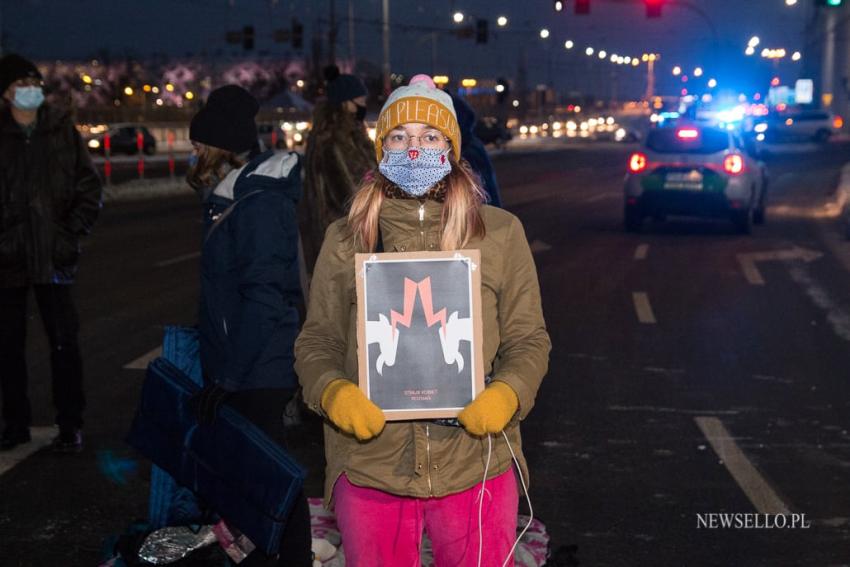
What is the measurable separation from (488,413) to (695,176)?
56.2ft

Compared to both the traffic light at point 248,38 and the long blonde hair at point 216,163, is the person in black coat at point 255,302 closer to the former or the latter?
the long blonde hair at point 216,163

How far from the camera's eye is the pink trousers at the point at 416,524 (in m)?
3.15

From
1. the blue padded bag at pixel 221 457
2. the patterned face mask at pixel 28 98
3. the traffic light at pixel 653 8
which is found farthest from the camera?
the traffic light at pixel 653 8

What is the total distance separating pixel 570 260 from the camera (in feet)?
54.2

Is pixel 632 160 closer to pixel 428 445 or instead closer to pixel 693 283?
pixel 693 283

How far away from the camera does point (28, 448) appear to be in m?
6.93

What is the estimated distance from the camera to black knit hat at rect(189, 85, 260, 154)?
4.45 meters

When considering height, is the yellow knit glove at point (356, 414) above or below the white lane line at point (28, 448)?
above

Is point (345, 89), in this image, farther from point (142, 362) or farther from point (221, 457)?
point (221, 457)

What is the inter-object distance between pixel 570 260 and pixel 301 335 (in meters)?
13.4

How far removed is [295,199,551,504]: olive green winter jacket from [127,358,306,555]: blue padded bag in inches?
25.6

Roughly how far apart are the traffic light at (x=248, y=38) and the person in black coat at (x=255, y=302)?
187 ft

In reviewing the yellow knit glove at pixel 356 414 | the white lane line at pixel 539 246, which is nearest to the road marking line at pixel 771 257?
the white lane line at pixel 539 246

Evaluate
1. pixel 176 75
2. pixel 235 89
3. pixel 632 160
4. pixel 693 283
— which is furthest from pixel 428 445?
pixel 176 75
